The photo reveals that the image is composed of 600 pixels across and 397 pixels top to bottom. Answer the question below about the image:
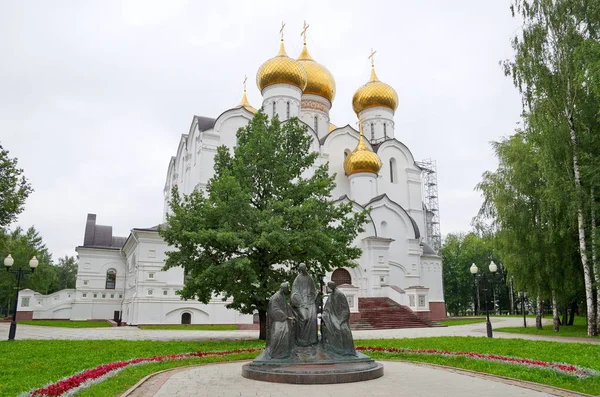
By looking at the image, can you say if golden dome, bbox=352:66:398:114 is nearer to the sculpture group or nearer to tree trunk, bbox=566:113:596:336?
tree trunk, bbox=566:113:596:336

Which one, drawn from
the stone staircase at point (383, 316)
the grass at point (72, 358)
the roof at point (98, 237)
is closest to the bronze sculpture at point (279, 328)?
the grass at point (72, 358)

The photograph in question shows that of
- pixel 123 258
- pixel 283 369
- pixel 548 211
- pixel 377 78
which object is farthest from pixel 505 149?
pixel 123 258

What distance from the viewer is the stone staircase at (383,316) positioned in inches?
936

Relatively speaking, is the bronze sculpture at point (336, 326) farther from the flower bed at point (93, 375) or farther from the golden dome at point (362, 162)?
the golden dome at point (362, 162)

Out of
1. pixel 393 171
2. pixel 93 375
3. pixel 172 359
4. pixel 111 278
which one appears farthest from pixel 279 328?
pixel 111 278

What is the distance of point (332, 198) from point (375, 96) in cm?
1119

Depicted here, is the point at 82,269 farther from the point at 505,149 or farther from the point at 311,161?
the point at 505,149

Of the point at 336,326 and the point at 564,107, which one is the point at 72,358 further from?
the point at 564,107

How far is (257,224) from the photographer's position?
578 inches

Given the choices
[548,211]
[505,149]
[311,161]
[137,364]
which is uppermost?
[505,149]

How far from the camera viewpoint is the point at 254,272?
14.4m

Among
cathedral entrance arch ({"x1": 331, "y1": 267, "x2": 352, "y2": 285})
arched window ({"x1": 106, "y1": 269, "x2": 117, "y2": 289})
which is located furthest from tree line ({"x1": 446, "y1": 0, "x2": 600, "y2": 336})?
arched window ({"x1": 106, "y1": 269, "x2": 117, "y2": 289})

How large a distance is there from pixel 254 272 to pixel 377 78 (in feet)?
96.8

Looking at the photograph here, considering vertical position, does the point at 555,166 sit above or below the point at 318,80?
below
